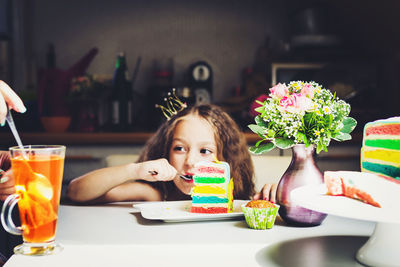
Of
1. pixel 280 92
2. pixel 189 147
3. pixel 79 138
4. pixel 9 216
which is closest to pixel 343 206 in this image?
pixel 280 92

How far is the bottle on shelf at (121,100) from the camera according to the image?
2344 millimetres

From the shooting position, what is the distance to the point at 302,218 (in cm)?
94

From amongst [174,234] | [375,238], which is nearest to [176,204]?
[174,234]

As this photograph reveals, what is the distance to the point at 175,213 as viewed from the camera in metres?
1.03

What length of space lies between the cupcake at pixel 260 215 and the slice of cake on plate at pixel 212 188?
10cm

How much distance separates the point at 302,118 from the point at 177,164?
2.12 ft

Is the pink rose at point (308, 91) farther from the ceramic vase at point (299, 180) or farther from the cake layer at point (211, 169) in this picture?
the cake layer at point (211, 169)

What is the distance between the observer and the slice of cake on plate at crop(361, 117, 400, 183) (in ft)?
2.91

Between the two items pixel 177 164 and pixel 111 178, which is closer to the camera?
pixel 111 178

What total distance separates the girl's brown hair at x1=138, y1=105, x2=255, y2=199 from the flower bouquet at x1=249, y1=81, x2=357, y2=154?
0.61 metres

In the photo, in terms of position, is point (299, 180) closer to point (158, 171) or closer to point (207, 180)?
point (207, 180)

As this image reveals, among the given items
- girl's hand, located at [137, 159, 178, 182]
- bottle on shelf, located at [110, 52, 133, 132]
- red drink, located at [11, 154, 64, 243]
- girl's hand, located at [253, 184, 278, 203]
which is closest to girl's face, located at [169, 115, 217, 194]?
girl's hand, located at [137, 159, 178, 182]

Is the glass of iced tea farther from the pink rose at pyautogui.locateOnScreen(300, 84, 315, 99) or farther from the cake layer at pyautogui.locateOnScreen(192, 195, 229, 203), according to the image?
the pink rose at pyautogui.locateOnScreen(300, 84, 315, 99)

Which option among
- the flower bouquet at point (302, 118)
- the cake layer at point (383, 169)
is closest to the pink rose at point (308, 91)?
the flower bouquet at point (302, 118)
